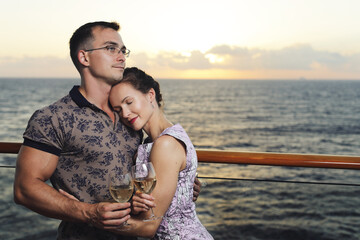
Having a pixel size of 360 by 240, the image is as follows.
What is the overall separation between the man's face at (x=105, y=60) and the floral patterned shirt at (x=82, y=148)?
0.15m

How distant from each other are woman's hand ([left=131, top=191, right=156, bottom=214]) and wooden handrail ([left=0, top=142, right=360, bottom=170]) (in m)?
0.71

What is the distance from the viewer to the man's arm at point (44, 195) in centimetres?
147

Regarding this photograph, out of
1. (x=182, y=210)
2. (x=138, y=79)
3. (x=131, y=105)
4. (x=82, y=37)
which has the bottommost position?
(x=182, y=210)

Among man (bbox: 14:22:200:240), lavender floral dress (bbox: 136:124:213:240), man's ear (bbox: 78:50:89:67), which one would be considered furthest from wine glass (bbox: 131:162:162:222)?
man's ear (bbox: 78:50:89:67)

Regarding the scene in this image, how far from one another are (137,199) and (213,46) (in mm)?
51881

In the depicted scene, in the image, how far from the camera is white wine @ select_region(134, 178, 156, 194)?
4.73ft

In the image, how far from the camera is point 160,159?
1.54 m

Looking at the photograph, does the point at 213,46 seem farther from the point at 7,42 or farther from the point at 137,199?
the point at 137,199

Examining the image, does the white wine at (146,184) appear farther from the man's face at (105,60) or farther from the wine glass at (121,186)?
the man's face at (105,60)

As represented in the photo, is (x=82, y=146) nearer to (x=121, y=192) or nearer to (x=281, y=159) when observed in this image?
(x=121, y=192)

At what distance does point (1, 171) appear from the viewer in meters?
2.43

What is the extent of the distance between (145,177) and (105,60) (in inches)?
26.5

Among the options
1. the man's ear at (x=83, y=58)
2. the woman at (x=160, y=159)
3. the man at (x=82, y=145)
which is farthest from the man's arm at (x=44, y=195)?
the man's ear at (x=83, y=58)

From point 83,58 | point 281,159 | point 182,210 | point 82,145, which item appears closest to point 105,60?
point 83,58
